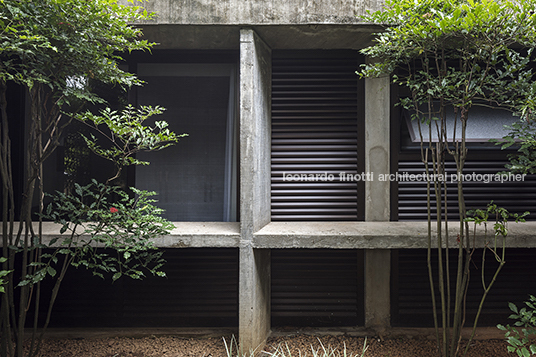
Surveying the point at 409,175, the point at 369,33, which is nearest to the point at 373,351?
the point at 409,175

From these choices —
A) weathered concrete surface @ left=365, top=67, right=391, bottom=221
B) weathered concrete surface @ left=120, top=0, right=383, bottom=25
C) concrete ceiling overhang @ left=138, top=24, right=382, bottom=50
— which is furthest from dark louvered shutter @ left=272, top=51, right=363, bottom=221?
weathered concrete surface @ left=120, top=0, right=383, bottom=25

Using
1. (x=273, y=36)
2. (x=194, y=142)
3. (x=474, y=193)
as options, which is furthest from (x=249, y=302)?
(x=474, y=193)

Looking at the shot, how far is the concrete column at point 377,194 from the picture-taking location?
4.12m

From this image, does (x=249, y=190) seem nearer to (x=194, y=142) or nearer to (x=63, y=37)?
(x=194, y=142)

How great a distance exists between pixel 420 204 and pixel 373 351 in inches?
77.2

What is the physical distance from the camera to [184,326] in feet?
13.7

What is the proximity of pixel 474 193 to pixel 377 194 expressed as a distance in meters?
1.33

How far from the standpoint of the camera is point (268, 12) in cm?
342

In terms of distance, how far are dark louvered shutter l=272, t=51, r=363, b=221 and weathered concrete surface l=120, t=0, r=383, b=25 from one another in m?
0.83

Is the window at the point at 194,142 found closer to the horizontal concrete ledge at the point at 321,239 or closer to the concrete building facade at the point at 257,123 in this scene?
the concrete building facade at the point at 257,123

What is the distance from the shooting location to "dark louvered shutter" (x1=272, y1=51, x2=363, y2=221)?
13.9 ft

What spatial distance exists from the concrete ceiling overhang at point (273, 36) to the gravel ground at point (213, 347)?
3607 millimetres

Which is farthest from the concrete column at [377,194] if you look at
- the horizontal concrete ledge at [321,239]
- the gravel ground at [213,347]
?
the horizontal concrete ledge at [321,239]

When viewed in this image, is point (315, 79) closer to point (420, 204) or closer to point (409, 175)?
point (409, 175)
